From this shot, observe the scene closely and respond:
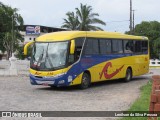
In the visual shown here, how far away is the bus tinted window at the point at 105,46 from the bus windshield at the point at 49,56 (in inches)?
137

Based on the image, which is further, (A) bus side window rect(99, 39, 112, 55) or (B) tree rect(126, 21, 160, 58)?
(B) tree rect(126, 21, 160, 58)

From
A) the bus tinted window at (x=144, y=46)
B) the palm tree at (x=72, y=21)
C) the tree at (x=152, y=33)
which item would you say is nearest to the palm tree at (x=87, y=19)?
the palm tree at (x=72, y=21)

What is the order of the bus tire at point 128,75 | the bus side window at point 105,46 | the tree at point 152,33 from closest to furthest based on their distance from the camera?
the bus side window at point 105,46 < the bus tire at point 128,75 < the tree at point 152,33

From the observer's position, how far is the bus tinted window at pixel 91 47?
69.1 feet

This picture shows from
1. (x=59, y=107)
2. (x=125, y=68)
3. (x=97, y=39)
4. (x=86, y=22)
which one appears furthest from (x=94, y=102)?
(x=86, y=22)

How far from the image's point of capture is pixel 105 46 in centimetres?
2308

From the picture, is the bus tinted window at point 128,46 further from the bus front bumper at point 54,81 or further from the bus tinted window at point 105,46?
the bus front bumper at point 54,81

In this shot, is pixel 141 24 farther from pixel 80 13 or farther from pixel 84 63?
pixel 84 63

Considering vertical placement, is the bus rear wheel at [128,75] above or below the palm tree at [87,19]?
below

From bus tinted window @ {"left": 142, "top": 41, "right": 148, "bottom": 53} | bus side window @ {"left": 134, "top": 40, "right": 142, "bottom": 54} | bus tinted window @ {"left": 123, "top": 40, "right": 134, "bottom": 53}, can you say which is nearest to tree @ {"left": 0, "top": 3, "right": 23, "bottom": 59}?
bus tinted window @ {"left": 142, "top": 41, "right": 148, "bottom": 53}

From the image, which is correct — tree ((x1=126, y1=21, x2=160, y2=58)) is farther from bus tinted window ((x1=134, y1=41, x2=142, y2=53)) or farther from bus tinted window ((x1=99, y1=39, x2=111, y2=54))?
bus tinted window ((x1=99, y1=39, x2=111, y2=54))

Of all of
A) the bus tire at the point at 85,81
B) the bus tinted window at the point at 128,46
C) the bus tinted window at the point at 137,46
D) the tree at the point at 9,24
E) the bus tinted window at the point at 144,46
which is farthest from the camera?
the tree at the point at 9,24

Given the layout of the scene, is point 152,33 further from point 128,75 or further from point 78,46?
point 78,46

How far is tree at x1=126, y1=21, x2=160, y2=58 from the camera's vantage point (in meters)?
85.2
